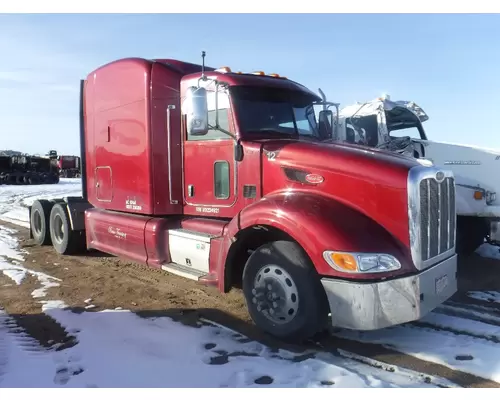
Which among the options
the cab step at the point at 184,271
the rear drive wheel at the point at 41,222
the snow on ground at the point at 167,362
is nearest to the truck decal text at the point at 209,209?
the cab step at the point at 184,271

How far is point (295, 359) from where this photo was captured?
389 centimetres

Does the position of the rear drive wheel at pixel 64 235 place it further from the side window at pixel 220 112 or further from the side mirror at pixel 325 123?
the side mirror at pixel 325 123

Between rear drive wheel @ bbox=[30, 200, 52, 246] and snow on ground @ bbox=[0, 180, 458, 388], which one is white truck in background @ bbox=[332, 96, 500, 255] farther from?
rear drive wheel @ bbox=[30, 200, 52, 246]

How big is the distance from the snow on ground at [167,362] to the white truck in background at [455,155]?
331 centimetres

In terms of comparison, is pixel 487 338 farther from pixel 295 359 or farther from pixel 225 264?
pixel 225 264

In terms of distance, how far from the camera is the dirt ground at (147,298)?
4.17 meters

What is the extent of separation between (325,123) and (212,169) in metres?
1.67

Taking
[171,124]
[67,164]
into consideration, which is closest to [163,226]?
[171,124]

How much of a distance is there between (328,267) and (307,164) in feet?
3.51

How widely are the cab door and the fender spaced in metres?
1.05

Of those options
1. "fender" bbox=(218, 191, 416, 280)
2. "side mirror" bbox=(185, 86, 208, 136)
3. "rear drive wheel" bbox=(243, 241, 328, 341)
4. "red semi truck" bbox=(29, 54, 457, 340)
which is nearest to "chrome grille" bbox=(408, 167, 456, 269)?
"red semi truck" bbox=(29, 54, 457, 340)

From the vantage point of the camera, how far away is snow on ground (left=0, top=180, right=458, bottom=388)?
3451 mm

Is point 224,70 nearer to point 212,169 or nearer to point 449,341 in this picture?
point 212,169

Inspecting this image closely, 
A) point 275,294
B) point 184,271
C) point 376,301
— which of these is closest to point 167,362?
point 275,294
